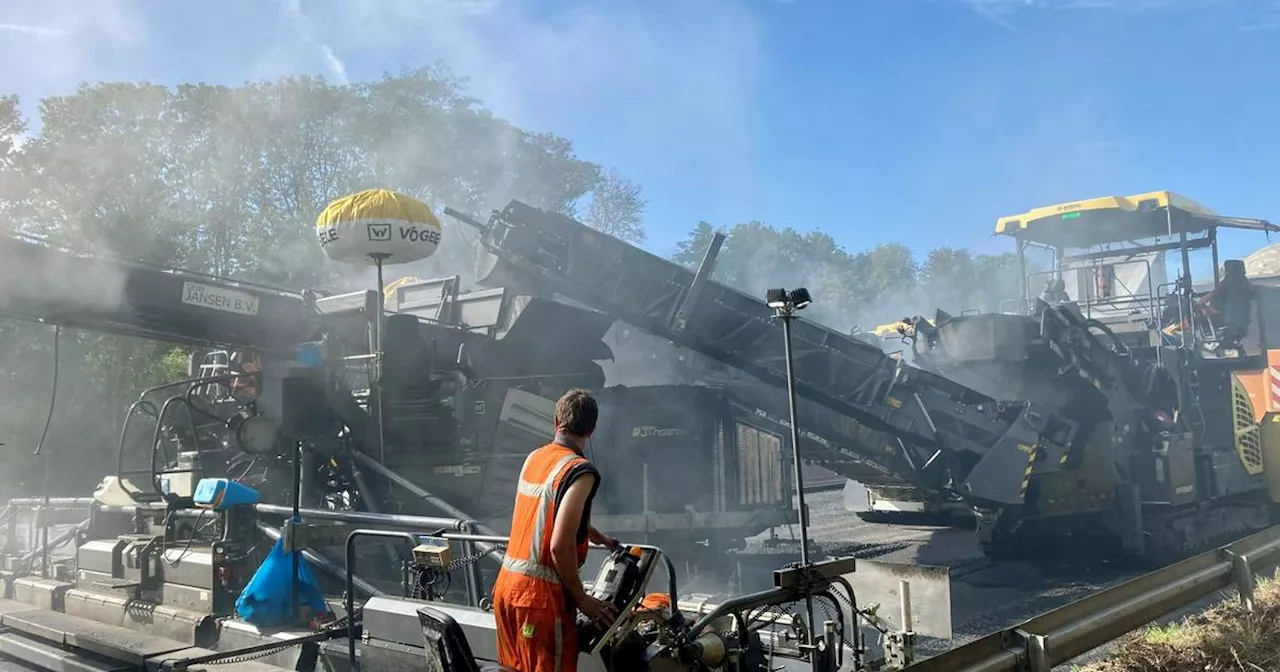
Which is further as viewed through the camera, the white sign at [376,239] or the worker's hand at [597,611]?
the white sign at [376,239]

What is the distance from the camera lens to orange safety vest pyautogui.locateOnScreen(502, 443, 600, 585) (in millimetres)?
3242

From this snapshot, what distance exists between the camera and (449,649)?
3.14 m

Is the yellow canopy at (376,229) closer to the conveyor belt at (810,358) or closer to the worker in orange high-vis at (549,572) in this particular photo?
the conveyor belt at (810,358)

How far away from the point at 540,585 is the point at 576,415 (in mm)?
606

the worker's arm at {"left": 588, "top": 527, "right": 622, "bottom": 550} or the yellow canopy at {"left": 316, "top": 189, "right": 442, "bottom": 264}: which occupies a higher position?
the yellow canopy at {"left": 316, "top": 189, "right": 442, "bottom": 264}

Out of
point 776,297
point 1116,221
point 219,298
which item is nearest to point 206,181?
point 219,298

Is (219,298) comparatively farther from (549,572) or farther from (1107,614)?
(1107,614)

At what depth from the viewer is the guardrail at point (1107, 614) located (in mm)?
3297

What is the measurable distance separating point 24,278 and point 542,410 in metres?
4.35

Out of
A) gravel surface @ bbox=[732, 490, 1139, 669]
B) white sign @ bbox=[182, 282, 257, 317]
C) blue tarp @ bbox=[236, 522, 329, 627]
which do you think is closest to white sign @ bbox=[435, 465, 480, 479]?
white sign @ bbox=[182, 282, 257, 317]

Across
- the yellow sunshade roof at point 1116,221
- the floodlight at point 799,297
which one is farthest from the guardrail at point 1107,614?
the yellow sunshade roof at point 1116,221

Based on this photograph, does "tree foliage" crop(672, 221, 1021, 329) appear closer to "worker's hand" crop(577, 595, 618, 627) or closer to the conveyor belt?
the conveyor belt

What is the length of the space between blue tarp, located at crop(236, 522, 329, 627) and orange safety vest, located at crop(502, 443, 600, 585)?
286cm

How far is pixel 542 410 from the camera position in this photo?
358 inches
